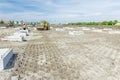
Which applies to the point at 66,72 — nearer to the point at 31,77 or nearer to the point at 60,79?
the point at 60,79

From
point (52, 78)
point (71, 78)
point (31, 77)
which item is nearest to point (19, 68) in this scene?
point (31, 77)

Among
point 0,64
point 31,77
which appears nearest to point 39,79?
point 31,77

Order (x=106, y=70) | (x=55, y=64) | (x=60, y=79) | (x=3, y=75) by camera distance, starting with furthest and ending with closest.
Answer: (x=55, y=64) < (x=106, y=70) < (x=3, y=75) < (x=60, y=79)

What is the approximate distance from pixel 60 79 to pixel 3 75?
1816mm

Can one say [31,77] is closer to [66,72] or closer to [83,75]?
[66,72]

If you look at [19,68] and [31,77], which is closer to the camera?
[31,77]

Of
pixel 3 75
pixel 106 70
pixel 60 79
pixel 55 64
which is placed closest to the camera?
pixel 60 79

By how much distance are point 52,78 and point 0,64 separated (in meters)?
2.04

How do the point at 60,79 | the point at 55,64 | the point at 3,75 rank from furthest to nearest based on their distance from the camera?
the point at 55,64 → the point at 3,75 → the point at 60,79

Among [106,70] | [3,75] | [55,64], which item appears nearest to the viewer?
[3,75]

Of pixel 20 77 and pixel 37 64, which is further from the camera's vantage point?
pixel 37 64

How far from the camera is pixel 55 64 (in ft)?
19.2

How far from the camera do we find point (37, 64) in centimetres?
589

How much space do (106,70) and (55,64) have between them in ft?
6.42
